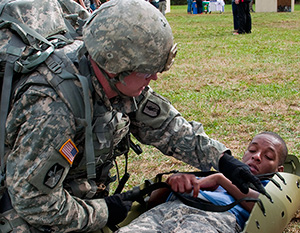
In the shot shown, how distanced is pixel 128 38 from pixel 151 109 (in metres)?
0.69

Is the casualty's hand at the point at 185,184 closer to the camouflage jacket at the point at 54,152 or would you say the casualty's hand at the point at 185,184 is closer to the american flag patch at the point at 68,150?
the camouflage jacket at the point at 54,152

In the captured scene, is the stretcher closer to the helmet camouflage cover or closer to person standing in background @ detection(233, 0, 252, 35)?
the helmet camouflage cover

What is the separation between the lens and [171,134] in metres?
2.85

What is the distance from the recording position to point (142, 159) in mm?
4223

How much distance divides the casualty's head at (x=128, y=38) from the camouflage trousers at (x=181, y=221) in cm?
88

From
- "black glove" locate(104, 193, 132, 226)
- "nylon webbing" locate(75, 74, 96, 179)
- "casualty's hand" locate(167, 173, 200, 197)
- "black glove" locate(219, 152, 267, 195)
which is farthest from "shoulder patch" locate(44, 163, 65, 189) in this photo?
"black glove" locate(219, 152, 267, 195)

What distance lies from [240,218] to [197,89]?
3992 millimetres

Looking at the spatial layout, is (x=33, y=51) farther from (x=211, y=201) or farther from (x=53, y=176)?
(x=211, y=201)

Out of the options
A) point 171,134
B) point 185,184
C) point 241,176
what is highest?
point 171,134

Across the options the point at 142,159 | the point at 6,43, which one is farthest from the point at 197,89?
the point at 6,43

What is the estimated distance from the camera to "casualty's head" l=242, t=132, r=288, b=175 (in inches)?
125

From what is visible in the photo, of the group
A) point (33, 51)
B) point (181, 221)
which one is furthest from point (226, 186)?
point (33, 51)

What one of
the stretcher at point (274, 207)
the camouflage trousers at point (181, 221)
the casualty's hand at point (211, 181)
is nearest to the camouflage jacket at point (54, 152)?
the camouflage trousers at point (181, 221)

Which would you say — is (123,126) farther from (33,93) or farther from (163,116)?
(33,93)
